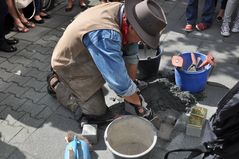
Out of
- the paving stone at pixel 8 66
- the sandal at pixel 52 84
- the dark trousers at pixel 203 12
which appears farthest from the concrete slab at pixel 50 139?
the dark trousers at pixel 203 12

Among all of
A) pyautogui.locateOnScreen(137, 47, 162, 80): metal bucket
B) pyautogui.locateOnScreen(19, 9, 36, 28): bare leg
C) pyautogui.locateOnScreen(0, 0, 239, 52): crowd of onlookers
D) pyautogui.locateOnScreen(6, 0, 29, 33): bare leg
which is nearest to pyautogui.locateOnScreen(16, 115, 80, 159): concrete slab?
pyautogui.locateOnScreen(137, 47, 162, 80): metal bucket

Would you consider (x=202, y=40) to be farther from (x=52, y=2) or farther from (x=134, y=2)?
(x=52, y=2)

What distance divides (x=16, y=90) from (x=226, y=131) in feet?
8.63

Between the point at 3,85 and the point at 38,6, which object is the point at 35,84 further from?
the point at 38,6

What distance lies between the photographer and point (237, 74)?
159 inches

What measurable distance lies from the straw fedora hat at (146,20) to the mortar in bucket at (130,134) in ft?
2.32

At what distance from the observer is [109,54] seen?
106 inches

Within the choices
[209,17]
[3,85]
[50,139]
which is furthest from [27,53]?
[209,17]

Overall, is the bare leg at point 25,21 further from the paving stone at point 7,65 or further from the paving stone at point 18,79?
the paving stone at point 18,79

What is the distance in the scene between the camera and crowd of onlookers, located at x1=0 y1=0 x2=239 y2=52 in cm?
462

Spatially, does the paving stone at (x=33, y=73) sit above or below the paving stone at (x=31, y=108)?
below

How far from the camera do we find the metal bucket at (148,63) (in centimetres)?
366

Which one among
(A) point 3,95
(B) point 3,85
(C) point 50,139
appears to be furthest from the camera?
(B) point 3,85

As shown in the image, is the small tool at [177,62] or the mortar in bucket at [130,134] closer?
the mortar in bucket at [130,134]
